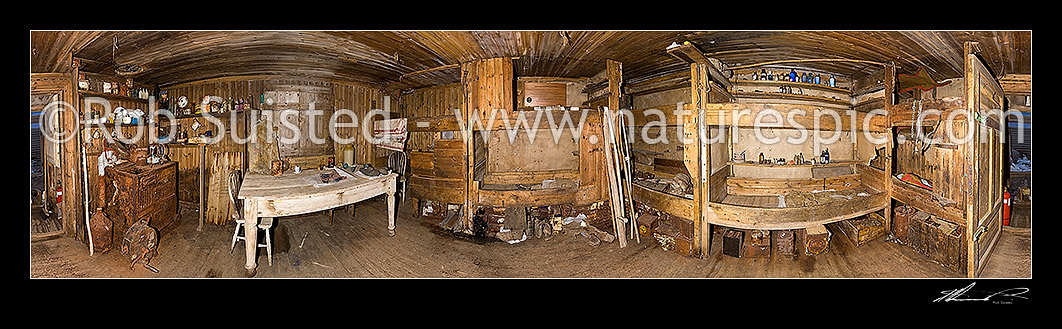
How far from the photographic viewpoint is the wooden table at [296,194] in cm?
287

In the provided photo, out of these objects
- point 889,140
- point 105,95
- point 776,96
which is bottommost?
point 889,140

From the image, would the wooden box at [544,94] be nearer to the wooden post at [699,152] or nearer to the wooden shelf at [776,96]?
the wooden post at [699,152]

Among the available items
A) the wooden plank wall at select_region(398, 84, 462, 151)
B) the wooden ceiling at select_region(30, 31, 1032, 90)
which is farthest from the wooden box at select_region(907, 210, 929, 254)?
the wooden plank wall at select_region(398, 84, 462, 151)

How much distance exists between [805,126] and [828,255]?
4.19ft

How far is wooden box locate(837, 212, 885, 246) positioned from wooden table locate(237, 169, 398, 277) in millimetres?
4908

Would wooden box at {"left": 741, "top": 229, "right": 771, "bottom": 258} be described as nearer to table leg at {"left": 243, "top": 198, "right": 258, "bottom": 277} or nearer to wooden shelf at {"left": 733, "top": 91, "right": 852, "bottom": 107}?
wooden shelf at {"left": 733, "top": 91, "right": 852, "bottom": 107}

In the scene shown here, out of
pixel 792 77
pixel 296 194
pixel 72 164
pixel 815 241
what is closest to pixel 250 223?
pixel 296 194

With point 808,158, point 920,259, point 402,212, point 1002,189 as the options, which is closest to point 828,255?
point 920,259

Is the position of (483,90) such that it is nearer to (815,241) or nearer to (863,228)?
(815,241)

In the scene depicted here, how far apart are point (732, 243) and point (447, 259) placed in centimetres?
270

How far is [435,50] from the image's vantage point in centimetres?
358

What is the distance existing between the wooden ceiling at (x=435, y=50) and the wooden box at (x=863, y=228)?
1.65m

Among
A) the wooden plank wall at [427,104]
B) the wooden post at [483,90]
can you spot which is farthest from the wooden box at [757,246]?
the wooden plank wall at [427,104]

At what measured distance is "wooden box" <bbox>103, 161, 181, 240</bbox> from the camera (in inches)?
136
